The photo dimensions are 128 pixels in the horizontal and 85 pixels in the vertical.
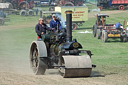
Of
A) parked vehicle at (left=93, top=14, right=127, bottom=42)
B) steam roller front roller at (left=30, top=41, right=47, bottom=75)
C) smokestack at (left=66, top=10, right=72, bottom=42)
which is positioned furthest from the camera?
parked vehicle at (left=93, top=14, right=127, bottom=42)

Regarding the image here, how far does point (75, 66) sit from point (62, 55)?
1.94 feet

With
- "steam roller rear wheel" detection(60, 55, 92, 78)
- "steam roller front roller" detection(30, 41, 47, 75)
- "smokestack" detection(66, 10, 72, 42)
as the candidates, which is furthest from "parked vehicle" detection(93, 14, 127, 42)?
"steam roller rear wheel" detection(60, 55, 92, 78)

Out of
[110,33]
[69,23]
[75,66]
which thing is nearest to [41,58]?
[75,66]

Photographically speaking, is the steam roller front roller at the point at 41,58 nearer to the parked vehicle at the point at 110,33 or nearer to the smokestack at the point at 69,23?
the smokestack at the point at 69,23

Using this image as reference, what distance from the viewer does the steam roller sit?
9.33 meters

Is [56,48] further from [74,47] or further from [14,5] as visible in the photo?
[14,5]

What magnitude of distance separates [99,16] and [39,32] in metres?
16.2

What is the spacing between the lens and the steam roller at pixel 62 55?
30.6ft

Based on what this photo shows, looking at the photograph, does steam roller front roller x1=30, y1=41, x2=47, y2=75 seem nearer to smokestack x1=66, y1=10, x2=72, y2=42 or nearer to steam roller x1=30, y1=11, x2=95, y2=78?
steam roller x1=30, y1=11, x2=95, y2=78

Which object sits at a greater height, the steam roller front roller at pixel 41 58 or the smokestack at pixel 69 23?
the smokestack at pixel 69 23

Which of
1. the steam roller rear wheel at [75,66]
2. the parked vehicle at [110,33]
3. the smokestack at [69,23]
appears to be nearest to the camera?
the steam roller rear wheel at [75,66]

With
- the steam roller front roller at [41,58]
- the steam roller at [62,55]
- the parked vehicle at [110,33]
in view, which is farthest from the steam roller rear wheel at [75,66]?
the parked vehicle at [110,33]

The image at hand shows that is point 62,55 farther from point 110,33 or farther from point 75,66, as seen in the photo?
point 110,33

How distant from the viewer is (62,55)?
9672 millimetres
